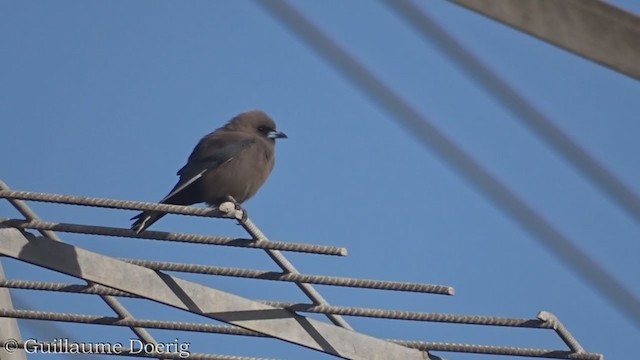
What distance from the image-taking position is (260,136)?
8664 mm

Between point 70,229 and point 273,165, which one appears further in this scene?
point 273,165

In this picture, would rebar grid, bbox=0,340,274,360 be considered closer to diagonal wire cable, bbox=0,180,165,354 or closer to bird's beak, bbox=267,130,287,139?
diagonal wire cable, bbox=0,180,165,354

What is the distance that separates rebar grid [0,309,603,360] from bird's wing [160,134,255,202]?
230 cm

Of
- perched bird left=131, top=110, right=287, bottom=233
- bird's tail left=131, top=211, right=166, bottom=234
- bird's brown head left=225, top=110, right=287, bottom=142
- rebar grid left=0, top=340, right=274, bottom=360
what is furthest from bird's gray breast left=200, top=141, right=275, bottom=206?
rebar grid left=0, top=340, right=274, bottom=360

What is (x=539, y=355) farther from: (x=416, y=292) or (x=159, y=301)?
(x=159, y=301)

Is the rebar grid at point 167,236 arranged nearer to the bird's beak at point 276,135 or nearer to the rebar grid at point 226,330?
the rebar grid at point 226,330

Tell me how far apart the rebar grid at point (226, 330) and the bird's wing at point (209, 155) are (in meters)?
2.30

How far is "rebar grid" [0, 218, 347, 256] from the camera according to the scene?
15.5 feet

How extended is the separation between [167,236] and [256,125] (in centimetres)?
399

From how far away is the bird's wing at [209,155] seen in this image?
770 cm

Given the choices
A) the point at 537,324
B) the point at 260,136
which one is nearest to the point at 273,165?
the point at 260,136

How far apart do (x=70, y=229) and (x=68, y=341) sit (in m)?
0.96

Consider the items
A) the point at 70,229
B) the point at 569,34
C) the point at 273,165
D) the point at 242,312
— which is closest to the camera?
the point at 569,34

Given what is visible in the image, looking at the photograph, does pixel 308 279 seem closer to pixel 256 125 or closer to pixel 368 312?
pixel 368 312
